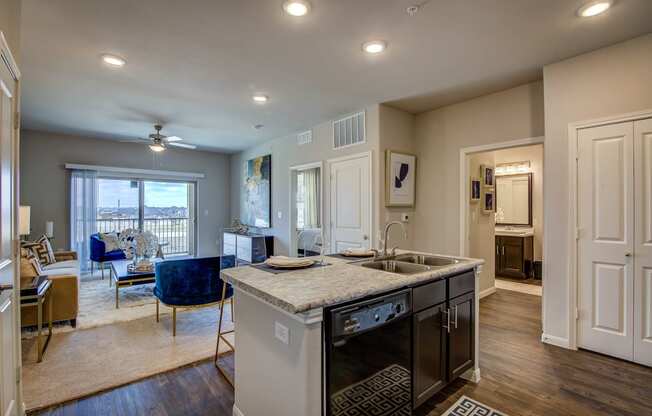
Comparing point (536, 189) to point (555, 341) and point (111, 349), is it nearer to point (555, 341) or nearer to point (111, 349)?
point (555, 341)

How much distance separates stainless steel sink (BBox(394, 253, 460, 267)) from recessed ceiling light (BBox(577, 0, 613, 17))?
199 centimetres

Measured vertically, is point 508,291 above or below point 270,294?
below

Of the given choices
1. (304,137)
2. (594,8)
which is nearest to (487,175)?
(594,8)

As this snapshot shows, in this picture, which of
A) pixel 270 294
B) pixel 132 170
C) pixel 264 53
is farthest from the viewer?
pixel 132 170

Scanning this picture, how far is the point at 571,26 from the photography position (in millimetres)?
2398

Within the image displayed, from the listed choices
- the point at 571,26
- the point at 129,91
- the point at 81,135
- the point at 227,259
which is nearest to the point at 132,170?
the point at 81,135

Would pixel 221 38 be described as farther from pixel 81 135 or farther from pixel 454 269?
pixel 81 135

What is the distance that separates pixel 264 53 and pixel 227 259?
7.02 feet

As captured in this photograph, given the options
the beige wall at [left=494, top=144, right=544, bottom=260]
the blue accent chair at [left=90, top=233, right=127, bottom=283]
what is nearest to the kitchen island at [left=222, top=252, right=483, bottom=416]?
the beige wall at [left=494, top=144, right=544, bottom=260]

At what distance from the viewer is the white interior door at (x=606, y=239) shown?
2656 mm

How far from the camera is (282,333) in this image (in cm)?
154

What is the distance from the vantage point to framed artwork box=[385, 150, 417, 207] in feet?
13.9

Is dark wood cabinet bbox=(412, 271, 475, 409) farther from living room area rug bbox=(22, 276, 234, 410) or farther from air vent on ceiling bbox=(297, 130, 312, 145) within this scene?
air vent on ceiling bbox=(297, 130, 312, 145)

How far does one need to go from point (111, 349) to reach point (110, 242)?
3453 millimetres
